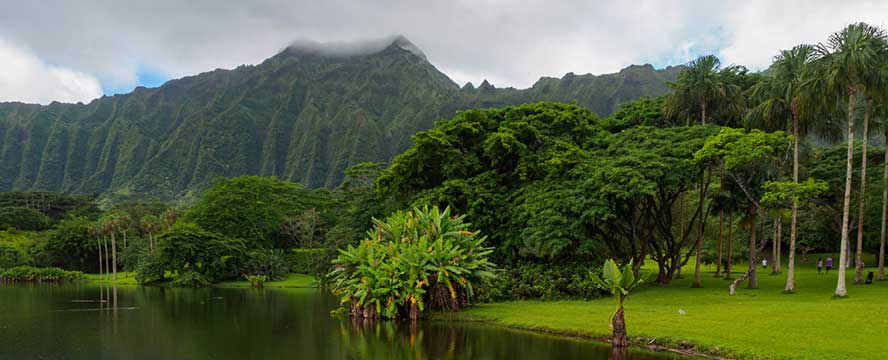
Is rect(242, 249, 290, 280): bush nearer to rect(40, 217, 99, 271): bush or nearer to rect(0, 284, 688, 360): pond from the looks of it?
rect(40, 217, 99, 271): bush

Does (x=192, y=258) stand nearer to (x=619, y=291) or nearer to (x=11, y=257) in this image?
(x=11, y=257)

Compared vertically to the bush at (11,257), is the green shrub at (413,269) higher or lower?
higher

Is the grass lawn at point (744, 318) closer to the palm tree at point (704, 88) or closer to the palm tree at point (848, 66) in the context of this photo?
the palm tree at point (848, 66)

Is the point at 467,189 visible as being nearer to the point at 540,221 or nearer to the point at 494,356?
the point at 540,221

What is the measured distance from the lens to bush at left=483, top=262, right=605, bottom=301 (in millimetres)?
34469

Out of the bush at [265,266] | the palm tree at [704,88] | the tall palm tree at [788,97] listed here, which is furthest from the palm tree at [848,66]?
the bush at [265,266]

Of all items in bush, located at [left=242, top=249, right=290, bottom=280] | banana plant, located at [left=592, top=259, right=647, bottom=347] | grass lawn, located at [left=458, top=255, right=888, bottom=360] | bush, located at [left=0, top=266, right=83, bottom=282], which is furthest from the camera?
bush, located at [left=0, top=266, right=83, bottom=282]

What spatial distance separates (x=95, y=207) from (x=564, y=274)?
112 metres

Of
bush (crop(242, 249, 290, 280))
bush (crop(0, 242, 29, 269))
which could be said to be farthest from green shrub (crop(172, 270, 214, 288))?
bush (crop(0, 242, 29, 269))

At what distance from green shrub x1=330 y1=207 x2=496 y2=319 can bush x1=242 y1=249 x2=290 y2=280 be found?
36536mm

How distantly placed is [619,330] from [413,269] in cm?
1044

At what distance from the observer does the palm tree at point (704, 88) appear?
3944 cm

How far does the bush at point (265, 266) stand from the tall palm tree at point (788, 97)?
50.2 metres

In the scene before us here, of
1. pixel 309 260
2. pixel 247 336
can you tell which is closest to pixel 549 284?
pixel 247 336
